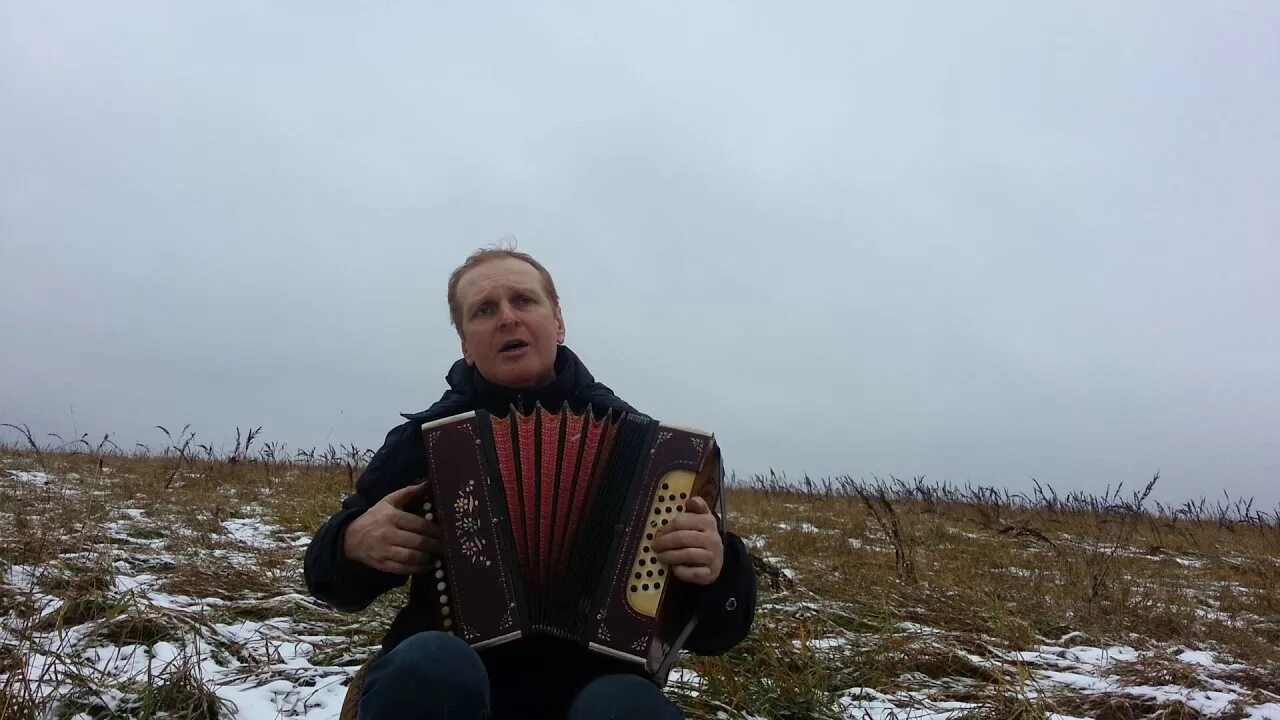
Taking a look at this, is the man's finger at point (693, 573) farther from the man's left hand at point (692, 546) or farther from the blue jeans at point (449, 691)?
the blue jeans at point (449, 691)

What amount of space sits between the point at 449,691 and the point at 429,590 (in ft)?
1.31

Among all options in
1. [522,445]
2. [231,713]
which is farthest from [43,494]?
[522,445]

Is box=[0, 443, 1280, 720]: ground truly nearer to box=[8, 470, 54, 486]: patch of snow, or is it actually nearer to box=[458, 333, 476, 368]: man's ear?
box=[8, 470, 54, 486]: patch of snow

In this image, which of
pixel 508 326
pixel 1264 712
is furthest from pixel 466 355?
pixel 1264 712

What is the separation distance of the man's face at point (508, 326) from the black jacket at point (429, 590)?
0.18m

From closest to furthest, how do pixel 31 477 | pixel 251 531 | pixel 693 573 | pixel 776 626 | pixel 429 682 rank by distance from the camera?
pixel 429 682, pixel 693 573, pixel 776 626, pixel 251 531, pixel 31 477

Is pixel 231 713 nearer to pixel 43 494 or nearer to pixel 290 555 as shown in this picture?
pixel 290 555

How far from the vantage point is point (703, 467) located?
1.80 m

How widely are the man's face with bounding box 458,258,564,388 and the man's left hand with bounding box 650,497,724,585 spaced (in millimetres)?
664

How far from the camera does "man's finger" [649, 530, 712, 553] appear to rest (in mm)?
1714

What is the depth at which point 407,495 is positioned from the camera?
178cm

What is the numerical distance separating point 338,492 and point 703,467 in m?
5.54

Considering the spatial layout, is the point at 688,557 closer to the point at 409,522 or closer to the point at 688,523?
the point at 688,523

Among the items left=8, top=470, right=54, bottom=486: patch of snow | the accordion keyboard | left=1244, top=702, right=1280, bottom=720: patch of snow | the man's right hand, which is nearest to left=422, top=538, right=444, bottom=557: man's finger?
the man's right hand
